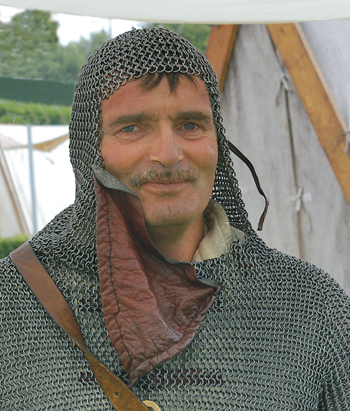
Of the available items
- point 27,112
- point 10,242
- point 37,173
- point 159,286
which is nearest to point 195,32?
point 10,242

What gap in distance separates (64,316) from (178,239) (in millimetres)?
540

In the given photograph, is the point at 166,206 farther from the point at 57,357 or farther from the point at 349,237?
the point at 349,237

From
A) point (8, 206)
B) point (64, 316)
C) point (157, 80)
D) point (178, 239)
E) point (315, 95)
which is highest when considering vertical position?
point (157, 80)

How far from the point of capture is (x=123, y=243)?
229cm

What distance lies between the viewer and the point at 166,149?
234cm

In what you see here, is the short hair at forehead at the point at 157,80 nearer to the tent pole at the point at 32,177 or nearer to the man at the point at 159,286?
the man at the point at 159,286

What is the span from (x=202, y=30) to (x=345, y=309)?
711 inches

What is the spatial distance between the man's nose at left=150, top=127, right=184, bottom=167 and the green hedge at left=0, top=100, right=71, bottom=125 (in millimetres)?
2865

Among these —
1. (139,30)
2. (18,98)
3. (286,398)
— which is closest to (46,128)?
(18,98)

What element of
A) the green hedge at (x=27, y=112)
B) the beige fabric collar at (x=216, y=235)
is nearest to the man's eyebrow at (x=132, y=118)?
Result: the beige fabric collar at (x=216, y=235)

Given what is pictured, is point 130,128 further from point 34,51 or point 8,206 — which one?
point 8,206

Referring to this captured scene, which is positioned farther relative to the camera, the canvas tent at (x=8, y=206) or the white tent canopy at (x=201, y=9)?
the canvas tent at (x=8, y=206)

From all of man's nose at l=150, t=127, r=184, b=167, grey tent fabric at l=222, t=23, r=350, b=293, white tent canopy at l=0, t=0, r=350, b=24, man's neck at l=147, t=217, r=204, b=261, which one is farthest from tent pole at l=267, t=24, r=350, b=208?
man's nose at l=150, t=127, r=184, b=167

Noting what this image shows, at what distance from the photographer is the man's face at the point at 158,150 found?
7.74ft
